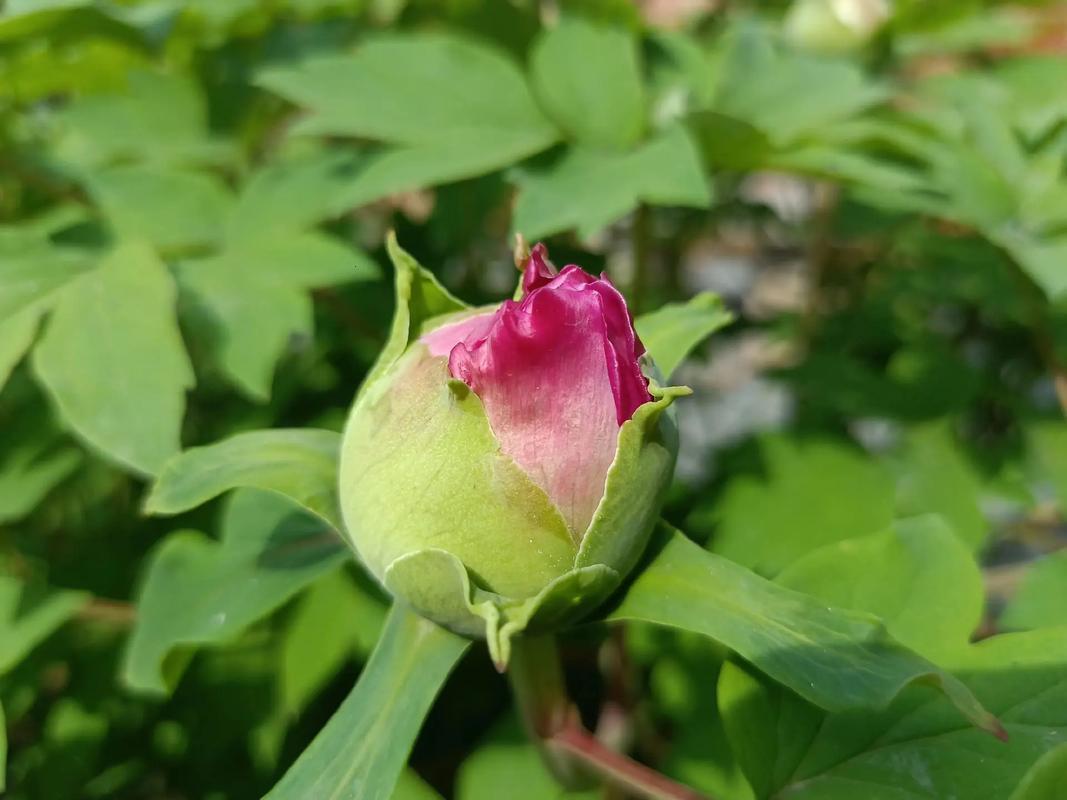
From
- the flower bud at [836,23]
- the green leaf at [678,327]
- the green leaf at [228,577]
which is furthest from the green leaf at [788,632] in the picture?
the flower bud at [836,23]

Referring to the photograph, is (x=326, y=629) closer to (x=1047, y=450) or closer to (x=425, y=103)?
(x=425, y=103)

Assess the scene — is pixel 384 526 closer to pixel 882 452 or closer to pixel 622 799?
pixel 622 799

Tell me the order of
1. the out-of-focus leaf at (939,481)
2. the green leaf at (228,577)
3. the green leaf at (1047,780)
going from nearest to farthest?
1. the green leaf at (1047,780)
2. the green leaf at (228,577)
3. the out-of-focus leaf at (939,481)

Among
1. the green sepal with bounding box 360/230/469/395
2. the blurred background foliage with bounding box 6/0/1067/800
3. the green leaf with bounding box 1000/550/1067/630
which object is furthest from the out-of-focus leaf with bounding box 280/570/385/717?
the green leaf with bounding box 1000/550/1067/630

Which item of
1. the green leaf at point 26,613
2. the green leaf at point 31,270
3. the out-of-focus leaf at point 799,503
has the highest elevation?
the green leaf at point 31,270

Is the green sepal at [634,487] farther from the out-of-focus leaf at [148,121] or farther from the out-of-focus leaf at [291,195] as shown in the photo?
the out-of-focus leaf at [148,121]

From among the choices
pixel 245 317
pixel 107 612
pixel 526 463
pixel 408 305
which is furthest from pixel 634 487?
pixel 107 612

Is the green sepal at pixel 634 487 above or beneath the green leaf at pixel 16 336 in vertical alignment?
above

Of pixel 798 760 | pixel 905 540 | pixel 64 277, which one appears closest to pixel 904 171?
pixel 905 540
